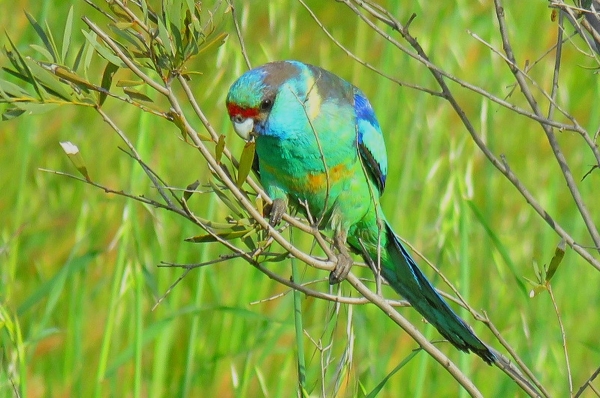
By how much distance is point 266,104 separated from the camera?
104 inches

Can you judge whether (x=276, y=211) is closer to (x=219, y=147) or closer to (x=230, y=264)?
(x=219, y=147)

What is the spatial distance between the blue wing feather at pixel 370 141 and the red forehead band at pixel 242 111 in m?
0.47

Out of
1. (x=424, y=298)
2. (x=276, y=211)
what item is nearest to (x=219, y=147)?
(x=276, y=211)

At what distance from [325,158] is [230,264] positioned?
41.4 inches

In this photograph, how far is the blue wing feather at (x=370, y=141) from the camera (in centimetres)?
301

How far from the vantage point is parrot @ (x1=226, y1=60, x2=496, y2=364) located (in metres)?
2.62

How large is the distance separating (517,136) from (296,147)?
282 cm

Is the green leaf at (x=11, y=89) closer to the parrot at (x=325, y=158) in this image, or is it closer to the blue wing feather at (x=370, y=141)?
the parrot at (x=325, y=158)

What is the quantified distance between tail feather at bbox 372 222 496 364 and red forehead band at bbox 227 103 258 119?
55 centimetres

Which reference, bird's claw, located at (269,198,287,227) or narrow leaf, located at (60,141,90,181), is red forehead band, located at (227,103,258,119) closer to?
bird's claw, located at (269,198,287,227)

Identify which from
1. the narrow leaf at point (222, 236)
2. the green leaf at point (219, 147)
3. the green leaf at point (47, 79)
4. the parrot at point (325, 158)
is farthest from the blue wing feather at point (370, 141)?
the green leaf at point (47, 79)

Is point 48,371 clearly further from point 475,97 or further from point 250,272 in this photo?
point 475,97

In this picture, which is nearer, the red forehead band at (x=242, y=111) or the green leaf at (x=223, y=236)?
the green leaf at (x=223, y=236)

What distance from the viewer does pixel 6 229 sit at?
3.48 m
